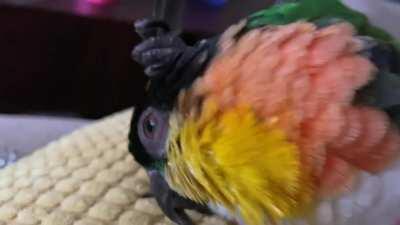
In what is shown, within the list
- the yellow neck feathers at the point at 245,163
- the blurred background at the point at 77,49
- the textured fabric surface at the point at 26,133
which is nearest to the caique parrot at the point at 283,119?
the yellow neck feathers at the point at 245,163

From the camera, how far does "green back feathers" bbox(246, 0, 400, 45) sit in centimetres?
46

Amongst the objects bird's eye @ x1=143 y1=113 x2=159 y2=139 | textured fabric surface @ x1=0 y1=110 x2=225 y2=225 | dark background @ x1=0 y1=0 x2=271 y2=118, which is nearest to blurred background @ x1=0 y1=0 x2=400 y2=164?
dark background @ x1=0 y1=0 x2=271 y2=118

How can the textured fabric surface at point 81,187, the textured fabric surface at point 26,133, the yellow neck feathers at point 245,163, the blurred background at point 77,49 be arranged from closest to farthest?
1. the yellow neck feathers at point 245,163
2. the textured fabric surface at point 81,187
3. the textured fabric surface at point 26,133
4. the blurred background at point 77,49

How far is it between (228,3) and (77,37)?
26 cm

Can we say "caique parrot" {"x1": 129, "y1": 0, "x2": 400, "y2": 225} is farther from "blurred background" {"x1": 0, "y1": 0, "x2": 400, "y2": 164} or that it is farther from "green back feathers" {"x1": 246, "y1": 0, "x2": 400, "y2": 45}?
"blurred background" {"x1": 0, "y1": 0, "x2": 400, "y2": 164}

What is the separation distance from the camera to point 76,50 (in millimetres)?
1252

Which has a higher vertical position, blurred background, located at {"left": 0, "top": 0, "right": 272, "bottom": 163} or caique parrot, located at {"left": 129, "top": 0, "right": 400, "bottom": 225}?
caique parrot, located at {"left": 129, "top": 0, "right": 400, "bottom": 225}

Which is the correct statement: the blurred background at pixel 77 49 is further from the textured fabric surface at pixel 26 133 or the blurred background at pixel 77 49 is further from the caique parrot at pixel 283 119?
the caique parrot at pixel 283 119

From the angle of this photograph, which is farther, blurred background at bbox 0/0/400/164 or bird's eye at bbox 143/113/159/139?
blurred background at bbox 0/0/400/164

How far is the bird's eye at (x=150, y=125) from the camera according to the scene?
0.47m

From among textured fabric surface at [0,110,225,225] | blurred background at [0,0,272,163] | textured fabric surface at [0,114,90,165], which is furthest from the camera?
blurred background at [0,0,272,163]

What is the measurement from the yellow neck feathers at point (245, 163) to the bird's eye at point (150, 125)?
0.04m

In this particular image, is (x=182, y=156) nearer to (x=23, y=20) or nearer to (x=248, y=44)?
(x=248, y=44)

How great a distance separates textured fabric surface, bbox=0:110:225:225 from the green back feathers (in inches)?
5.8
